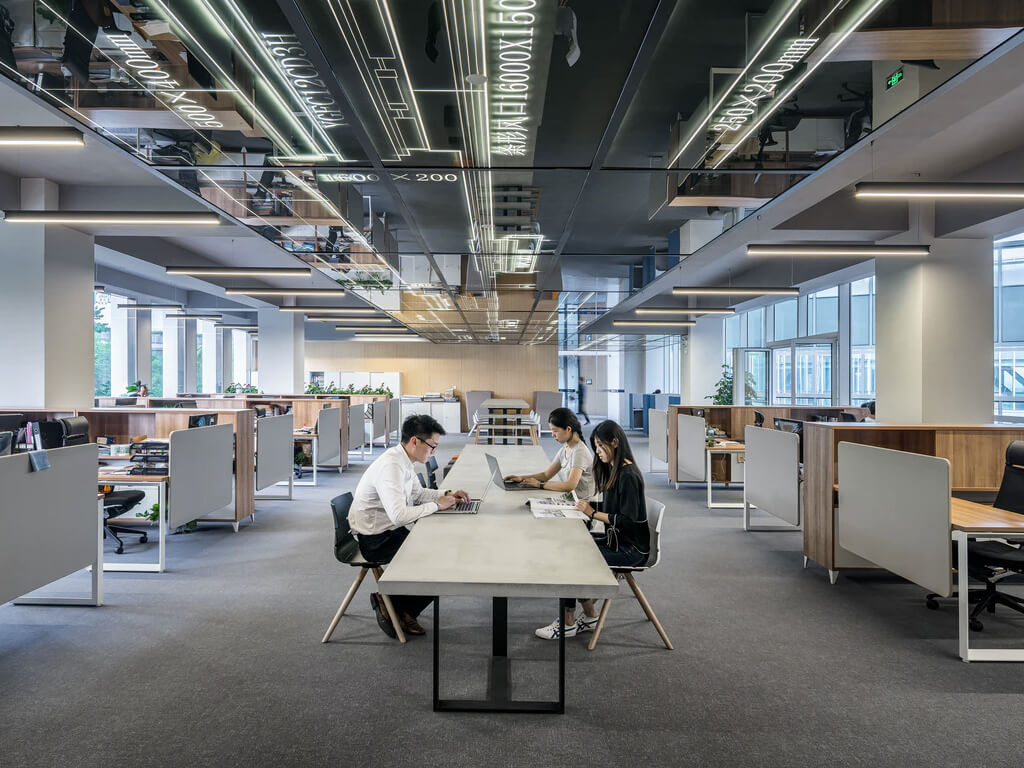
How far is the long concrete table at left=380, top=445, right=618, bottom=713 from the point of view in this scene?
2.17m

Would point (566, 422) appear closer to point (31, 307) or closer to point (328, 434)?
point (328, 434)

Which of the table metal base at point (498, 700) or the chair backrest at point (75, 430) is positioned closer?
the table metal base at point (498, 700)

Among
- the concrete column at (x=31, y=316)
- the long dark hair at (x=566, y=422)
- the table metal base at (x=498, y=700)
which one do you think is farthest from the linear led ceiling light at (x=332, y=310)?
the table metal base at (x=498, y=700)

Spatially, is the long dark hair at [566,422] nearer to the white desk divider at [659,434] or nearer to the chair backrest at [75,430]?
the chair backrest at [75,430]

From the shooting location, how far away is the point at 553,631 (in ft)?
11.9

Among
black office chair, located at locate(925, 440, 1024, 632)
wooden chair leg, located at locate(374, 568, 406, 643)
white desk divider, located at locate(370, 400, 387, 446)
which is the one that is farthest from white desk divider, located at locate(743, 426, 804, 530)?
white desk divider, located at locate(370, 400, 387, 446)

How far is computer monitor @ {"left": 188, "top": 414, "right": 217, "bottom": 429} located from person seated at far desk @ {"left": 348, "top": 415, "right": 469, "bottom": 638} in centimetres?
355

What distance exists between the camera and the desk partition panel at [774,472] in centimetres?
552

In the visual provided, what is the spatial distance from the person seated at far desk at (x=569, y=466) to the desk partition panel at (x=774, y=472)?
2204 millimetres

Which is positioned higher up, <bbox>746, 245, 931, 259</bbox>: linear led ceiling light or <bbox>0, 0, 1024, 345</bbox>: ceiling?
<bbox>0, 0, 1024, 345</bbox>: ceiling

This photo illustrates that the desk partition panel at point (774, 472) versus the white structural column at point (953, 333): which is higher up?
the white structural column at point (953, 333)

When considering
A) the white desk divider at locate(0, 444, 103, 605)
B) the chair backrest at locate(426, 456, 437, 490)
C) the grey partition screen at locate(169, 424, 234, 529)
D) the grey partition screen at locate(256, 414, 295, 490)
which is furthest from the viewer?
the grey partition screen at locate(256, 414, 295, 490)

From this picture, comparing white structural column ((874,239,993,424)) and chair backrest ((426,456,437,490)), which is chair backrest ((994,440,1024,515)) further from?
chair backrest ((426,456,437,490))

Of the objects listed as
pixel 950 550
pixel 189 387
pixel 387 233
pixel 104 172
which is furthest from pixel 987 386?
pixel 189 387
